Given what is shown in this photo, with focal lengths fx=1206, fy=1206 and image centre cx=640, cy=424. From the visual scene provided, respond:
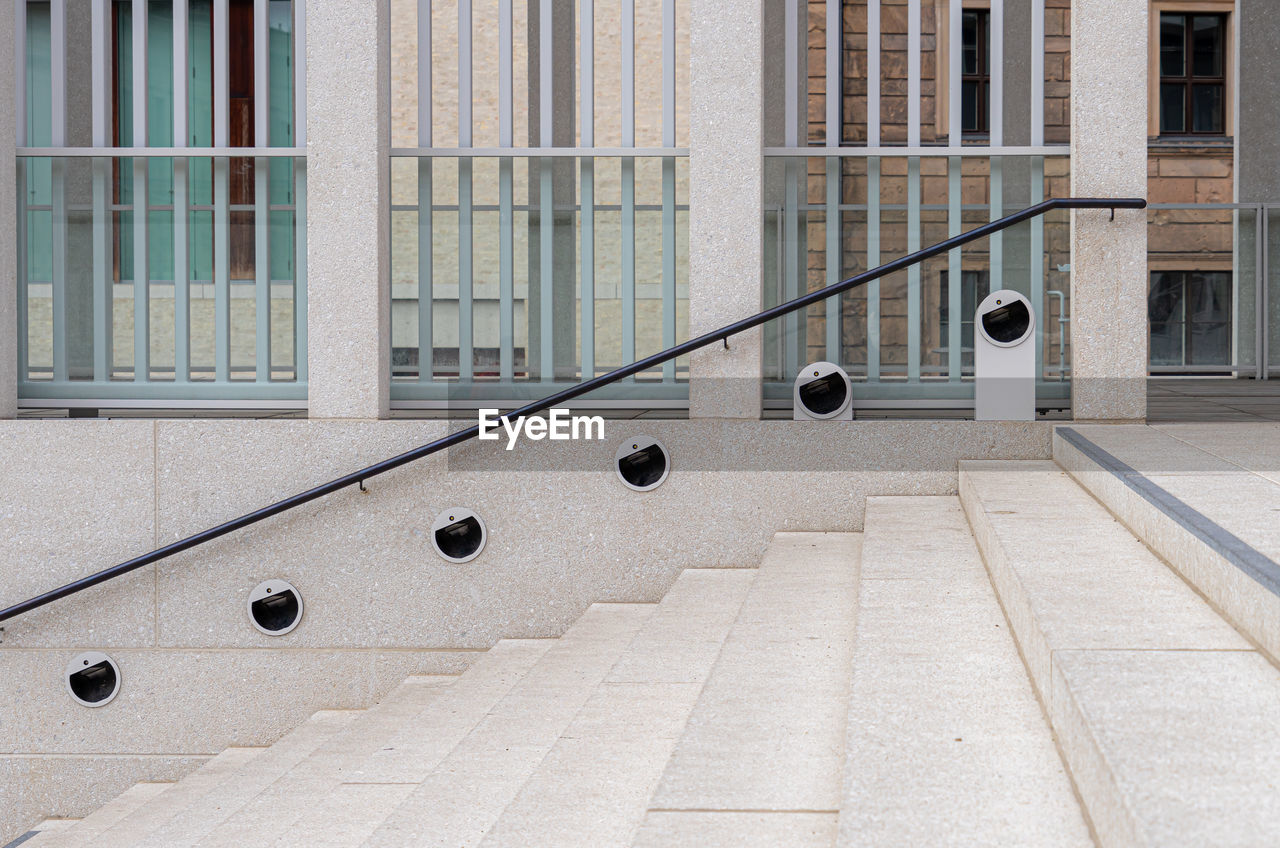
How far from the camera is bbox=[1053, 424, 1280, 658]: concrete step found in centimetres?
245

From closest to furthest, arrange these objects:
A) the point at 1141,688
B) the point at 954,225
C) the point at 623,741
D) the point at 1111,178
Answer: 1. the point at 1141,688
2. the point at 623,741
3. the point at 1111,178
4. the point at 954,225

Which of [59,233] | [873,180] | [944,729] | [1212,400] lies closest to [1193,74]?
[1212,400]

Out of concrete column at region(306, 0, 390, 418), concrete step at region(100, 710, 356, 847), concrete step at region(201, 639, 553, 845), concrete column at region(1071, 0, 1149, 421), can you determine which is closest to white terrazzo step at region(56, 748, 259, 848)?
concrete step at region(100, 710, 356, 847)

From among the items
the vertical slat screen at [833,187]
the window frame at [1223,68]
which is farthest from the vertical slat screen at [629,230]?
the window frame at [1223,68]

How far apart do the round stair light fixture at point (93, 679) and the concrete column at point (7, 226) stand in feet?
3.72

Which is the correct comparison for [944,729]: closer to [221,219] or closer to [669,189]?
[669,189]

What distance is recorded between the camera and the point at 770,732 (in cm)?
268

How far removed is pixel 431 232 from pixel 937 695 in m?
3.38

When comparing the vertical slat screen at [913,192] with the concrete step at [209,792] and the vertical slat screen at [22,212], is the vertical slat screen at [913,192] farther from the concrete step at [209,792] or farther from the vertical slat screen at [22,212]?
the vertical slat screen at [22,212]

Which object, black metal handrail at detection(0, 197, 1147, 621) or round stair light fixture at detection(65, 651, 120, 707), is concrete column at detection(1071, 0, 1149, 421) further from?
round stair light fixture at detection(65, 651, 120, 707)

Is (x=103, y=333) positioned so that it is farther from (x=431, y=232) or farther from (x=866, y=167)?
(x=866, y=167)

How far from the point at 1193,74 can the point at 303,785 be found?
73.9ft

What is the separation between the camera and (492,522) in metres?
4.91

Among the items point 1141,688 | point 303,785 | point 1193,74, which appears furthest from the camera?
point 1193,74
